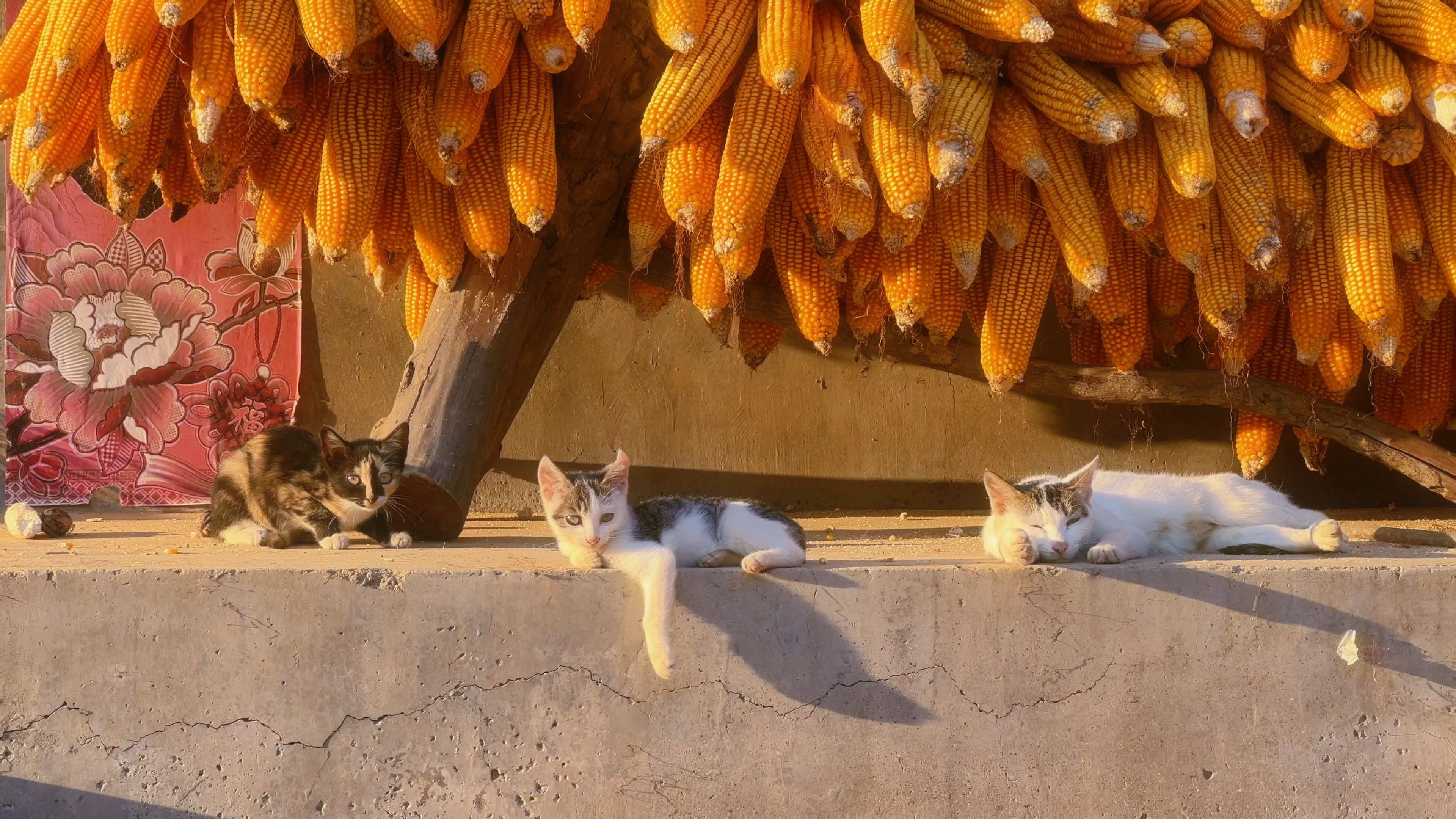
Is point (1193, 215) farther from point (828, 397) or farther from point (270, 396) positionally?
point (270, 396)

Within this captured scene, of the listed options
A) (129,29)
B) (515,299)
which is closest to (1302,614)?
(515,299)

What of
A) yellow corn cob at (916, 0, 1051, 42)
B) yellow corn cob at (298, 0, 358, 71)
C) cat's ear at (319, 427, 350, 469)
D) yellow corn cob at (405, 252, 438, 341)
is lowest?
cat's ear at (319, 427, 350, 469)

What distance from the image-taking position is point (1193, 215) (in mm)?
3814

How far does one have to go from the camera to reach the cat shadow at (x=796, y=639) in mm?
3303

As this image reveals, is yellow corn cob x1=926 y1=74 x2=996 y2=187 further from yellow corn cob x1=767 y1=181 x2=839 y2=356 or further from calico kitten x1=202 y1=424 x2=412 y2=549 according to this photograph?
calico kitten x1=202 y1=424 x2=412 y2=549

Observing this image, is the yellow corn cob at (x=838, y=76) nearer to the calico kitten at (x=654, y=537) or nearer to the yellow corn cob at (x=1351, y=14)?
the calico kitten at (x=654, y=537)

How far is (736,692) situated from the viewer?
3348mm

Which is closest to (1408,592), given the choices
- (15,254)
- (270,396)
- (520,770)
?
(520,770)

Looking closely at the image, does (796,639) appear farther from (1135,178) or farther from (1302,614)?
(1135,178)

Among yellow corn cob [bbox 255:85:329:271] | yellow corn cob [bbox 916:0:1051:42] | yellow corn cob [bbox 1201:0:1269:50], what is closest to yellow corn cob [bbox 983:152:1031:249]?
yellow corn cob [bbox 916:0:1051:42]

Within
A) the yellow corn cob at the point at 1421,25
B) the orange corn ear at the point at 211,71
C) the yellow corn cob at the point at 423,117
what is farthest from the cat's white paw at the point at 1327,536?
the orange corn ear at the point at 211,71

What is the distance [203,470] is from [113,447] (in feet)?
1.20

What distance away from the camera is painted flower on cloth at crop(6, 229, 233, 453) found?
5.24 meters

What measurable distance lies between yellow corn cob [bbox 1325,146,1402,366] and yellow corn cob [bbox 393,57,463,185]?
2391mm
